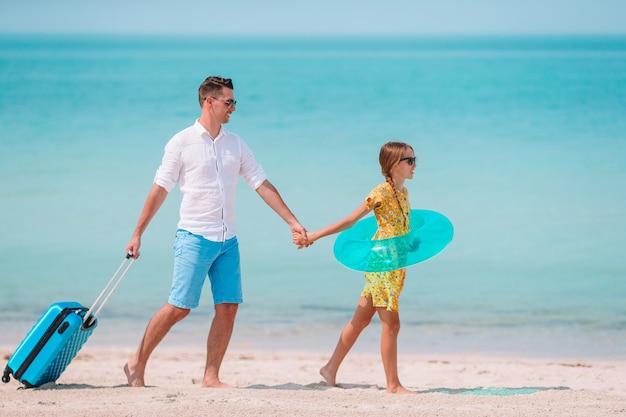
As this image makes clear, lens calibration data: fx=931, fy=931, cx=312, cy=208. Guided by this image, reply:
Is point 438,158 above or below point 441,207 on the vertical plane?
above

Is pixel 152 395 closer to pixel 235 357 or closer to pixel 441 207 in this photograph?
pixel 235 357

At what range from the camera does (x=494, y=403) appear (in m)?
4.56

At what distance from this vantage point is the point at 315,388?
5297mm

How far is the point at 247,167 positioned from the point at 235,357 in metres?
2.07

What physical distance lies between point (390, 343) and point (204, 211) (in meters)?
1.19

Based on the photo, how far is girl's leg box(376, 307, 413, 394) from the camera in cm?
484

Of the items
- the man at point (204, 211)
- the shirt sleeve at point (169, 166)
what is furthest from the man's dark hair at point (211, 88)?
the shirt sleeve at point (169, 166)

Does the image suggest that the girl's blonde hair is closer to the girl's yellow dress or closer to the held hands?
the girl's yellow dress

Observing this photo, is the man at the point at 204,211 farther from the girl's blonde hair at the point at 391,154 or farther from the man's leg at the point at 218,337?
the girl's blonde hair at the point at 391,154

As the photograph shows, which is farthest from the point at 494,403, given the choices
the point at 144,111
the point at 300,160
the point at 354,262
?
the point at 144,111

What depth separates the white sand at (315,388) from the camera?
4.25 metres

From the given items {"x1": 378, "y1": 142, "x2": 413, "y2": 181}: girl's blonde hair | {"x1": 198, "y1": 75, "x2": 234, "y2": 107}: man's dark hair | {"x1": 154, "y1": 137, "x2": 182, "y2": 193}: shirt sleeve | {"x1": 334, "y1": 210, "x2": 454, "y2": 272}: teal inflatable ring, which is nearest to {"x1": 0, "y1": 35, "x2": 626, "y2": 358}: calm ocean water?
{"x1": 334, "y1": 210, "x2": 454, "y2": 272}: teal inflatable ring

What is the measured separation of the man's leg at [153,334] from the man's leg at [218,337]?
0.17 metres

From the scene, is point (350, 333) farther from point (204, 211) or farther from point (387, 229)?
point (204, 211)
